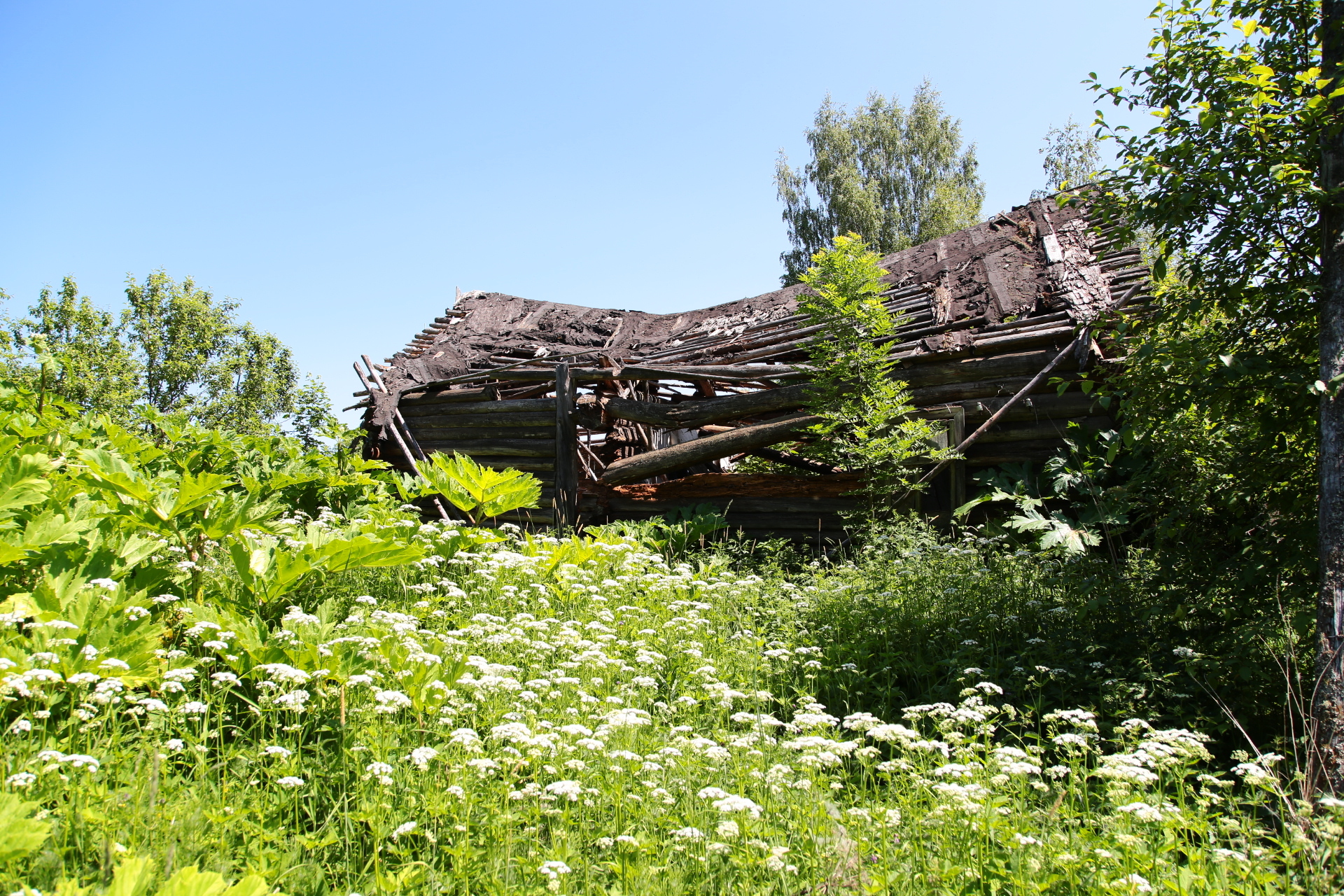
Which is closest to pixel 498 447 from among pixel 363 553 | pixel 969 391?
pixel 969 391

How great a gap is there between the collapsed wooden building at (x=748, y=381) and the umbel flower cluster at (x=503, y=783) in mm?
2765

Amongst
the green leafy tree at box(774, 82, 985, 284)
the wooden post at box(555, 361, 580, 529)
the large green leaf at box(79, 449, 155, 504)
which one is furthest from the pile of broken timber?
the green leafy tree at box(774, 82, 985, 284)

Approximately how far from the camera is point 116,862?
1.92 metres

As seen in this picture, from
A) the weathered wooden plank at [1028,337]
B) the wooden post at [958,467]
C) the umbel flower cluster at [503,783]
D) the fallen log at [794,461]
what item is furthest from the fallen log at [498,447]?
the umbel flower cluster at [503,783]

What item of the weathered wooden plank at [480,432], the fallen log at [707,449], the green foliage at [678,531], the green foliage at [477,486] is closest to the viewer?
the green foliage at [477,486]

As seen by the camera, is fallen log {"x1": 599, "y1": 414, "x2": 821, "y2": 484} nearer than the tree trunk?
No

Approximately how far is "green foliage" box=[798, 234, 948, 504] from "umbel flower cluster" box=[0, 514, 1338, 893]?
366 cm

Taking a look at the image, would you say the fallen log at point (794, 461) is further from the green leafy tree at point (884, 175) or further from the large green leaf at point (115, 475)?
the green leafy tree at point (884, 175)

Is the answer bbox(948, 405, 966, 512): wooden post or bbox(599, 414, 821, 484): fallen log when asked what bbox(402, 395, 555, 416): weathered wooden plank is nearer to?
bbox(599, 414, 821, 484): fallen log

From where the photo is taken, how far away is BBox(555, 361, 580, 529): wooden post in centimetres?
972

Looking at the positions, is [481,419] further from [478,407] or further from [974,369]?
[974,369]

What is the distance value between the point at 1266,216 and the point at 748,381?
5653 mm

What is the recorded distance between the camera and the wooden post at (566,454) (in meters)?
9.72

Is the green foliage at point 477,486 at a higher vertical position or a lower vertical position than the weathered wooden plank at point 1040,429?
higher
